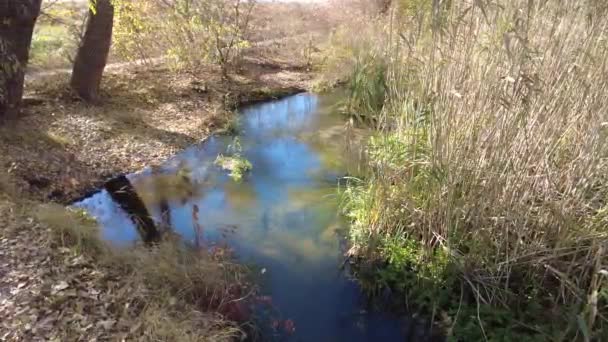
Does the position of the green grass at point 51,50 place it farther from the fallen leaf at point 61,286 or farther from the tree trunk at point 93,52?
the fallen leaf at point 61,286

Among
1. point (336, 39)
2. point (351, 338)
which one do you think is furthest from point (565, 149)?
point (336, 39)

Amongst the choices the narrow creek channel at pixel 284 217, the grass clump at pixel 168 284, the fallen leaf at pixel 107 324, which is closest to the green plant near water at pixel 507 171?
the narrow creek channel at pixel 284 217

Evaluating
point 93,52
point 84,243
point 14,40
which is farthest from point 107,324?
point 93,52

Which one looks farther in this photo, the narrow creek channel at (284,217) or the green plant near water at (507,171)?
the narrow creek channel at (284,217)

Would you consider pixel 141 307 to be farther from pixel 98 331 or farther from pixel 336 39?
pixel 336 39

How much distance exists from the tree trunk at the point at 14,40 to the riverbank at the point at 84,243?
32 cm

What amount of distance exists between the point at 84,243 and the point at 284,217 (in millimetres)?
2017

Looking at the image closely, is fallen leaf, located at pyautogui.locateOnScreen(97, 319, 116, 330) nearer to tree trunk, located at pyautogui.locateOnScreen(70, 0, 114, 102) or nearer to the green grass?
tree trunk, located at pyautogui.locateOnScreen(70, 0, 114, 102)

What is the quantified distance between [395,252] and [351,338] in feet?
2.59

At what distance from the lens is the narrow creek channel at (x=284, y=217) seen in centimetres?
359

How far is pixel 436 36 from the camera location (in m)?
3.31

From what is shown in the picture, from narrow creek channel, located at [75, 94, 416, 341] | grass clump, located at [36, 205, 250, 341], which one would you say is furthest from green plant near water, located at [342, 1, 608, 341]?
grass clump, located at [36, 205, 250, 341]

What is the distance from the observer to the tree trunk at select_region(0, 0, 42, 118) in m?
4.70

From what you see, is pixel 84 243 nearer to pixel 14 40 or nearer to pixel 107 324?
pixel 107 324
